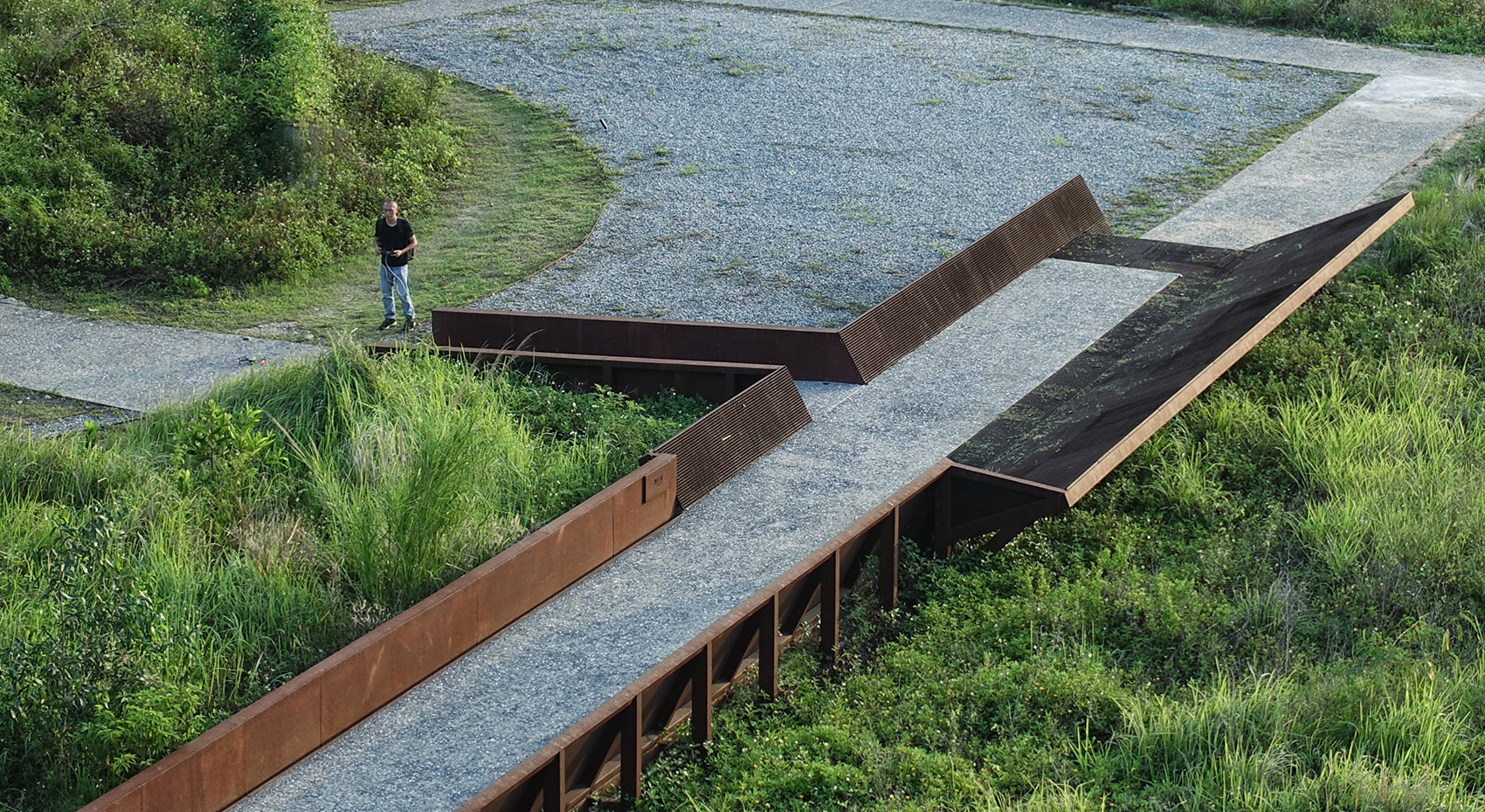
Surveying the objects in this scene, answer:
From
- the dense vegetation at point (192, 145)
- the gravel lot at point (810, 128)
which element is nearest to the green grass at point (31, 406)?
the dense vegetation at point (192, 145)

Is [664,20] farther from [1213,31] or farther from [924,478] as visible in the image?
[924,478]

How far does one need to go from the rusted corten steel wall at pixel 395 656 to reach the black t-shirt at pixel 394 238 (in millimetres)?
4445

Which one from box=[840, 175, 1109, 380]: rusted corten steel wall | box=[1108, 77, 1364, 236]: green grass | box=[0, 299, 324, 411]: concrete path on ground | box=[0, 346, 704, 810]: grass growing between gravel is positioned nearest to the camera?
box=[0, 346, 704, 810]: grass growing between gravel

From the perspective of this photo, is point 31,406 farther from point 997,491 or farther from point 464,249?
point 997,491

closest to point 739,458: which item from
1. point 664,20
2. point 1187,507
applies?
point 1187,507

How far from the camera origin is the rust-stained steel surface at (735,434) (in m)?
9.25

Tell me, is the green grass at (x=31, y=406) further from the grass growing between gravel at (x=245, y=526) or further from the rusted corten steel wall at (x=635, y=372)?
the rusted corten steel wall at (x=635, y=372)

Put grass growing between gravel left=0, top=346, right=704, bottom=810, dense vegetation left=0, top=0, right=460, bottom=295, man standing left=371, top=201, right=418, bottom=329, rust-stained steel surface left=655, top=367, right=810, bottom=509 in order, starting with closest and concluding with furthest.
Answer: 1. grass growing between gravel left=0, top=346, right=704, bottom=810
2. rust-stained steel surface left=655, top=367, right=810, bottom=509
3. man standing left=371, top=201, right=418, bottom=329
4. dense vegetation left=0, top=0, right=460, bottom=295

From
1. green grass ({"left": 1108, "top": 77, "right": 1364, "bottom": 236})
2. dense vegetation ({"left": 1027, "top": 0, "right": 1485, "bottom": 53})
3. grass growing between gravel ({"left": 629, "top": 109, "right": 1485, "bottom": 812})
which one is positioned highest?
dense vegetation ({"left": 1027, "top": 0, "right": 1485, "bottom": 53})

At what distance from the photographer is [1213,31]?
2214 cm

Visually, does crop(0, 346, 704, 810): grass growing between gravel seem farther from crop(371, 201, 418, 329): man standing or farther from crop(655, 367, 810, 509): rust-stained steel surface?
crop(371, 201, 418, 329): man standing

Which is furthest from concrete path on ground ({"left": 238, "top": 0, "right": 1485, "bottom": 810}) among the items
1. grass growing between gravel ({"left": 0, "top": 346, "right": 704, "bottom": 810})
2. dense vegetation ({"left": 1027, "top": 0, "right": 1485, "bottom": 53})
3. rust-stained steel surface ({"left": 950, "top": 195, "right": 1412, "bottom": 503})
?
dense vegetation ({"left": 1027, "top": 0, "right": 1485, "bottom": 53})

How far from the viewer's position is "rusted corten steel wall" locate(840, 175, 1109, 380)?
36.2ft

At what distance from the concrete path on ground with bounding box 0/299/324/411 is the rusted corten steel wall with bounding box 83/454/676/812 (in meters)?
3.81
